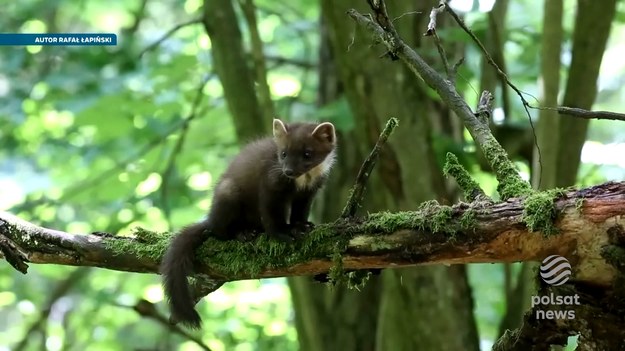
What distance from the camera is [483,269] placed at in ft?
23.8

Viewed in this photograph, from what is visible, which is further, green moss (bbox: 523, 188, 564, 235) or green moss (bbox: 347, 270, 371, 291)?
green moss (bbox: 347, 270, 371, 291)

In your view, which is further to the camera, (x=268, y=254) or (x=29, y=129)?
(x=29, y=129)

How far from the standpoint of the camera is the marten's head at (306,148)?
14.0 feet

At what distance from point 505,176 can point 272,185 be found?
4.91 feet

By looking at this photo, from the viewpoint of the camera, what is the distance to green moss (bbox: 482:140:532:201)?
285 centimetres

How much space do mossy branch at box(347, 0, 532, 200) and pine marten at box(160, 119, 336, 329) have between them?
95 cm

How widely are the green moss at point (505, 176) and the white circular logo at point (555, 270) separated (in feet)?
0.86

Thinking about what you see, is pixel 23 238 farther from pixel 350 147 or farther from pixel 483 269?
pixel 483 269

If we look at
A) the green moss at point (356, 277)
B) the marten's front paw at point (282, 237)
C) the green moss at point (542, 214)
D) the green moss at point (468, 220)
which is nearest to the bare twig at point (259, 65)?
the marten's front paw at point (282, 237)

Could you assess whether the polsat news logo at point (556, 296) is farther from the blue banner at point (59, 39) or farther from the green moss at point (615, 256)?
the blue banner at point (59, 39)

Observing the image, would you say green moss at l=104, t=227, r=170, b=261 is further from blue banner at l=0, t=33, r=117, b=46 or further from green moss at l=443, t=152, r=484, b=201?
blue banner at l=0, t=33, r=117, b=46

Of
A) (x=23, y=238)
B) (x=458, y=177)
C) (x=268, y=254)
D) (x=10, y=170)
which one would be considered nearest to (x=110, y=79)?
(x=10, y=170)

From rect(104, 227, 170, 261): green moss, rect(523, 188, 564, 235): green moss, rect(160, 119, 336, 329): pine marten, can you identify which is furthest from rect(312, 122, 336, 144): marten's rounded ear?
rect(523, 188, 564, 235): green moss

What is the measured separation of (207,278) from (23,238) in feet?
2.85
